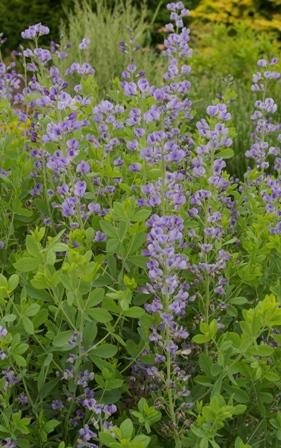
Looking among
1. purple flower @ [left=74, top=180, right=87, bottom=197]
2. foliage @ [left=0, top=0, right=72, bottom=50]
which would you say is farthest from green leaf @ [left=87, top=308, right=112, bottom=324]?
foliage @ [left=0, top=0, right=72, bottom=50]

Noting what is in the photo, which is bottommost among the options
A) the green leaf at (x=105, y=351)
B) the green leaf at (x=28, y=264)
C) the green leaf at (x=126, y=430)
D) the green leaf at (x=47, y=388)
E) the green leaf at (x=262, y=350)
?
the green leaf at (x=47, y=388)

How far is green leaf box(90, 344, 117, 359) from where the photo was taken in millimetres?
1712

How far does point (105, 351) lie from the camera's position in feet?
5.65

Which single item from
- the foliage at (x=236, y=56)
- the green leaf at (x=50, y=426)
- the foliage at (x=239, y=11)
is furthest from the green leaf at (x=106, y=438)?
the foliage at (x=239, y=11)

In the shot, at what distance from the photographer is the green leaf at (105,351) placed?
171 centimetres

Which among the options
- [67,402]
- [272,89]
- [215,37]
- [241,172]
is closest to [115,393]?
[67,402]

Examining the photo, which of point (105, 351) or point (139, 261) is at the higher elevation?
point (139, 261)

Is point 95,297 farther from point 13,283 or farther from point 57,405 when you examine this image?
point 57,405

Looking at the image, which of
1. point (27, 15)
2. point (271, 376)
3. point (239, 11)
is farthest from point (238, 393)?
point (27, 15)

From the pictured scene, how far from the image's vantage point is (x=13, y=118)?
262cm

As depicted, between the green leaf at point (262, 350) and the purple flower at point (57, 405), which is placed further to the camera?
the purple flower at point (57, 405)

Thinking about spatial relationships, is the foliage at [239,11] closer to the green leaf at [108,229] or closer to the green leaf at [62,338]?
the green leaf at [108,229]

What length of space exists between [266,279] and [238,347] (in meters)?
0.38

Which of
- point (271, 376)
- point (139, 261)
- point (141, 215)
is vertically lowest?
point (271, 376)
